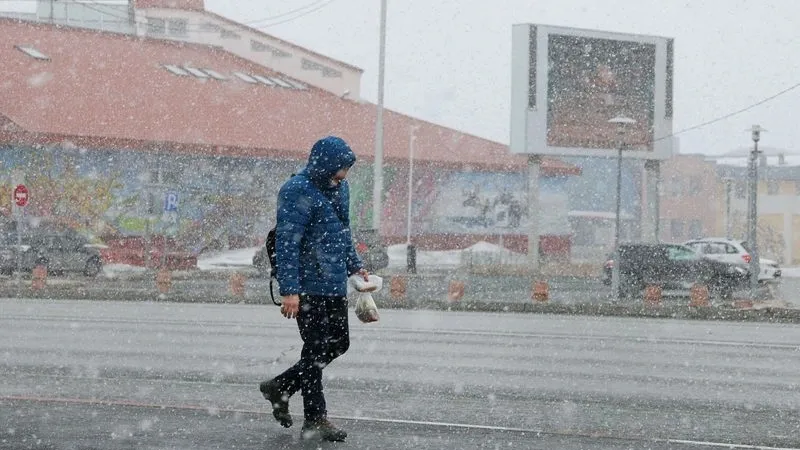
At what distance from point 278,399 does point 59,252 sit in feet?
91.7

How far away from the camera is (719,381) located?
10.2 metres

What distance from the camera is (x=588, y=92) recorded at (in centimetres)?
4122

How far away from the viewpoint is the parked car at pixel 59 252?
109 ft

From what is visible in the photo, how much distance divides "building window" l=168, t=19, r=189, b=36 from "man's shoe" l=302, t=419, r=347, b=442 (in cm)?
5797

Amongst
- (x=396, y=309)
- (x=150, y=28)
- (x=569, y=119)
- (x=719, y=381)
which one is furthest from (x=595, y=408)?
(x=150, y=28)

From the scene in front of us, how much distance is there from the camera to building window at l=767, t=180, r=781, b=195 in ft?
298

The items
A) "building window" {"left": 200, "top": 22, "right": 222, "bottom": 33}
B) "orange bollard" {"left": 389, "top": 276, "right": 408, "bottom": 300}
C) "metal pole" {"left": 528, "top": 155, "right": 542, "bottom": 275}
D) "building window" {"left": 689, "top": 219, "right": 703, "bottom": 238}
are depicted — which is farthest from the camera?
"building window" {"left": 689, "top": 219, "right": 703, "bottom": 238}

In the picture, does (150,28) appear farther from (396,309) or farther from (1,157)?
(396,309)

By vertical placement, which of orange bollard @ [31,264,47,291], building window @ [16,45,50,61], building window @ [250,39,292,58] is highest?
building window @ [250,39,292,58]

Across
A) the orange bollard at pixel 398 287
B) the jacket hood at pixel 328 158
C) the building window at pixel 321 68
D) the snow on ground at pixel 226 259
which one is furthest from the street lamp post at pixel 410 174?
the jacket hood at pixel 328 158

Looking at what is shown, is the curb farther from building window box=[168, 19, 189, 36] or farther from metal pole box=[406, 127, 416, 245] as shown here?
building window box=[168, 19, 189, 36]

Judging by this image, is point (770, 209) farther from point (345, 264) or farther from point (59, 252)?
point (345, 264)

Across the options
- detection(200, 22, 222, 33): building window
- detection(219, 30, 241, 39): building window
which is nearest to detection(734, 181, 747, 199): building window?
detection(219, 30, 241, 39): building window

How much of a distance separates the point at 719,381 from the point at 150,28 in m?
56.1
